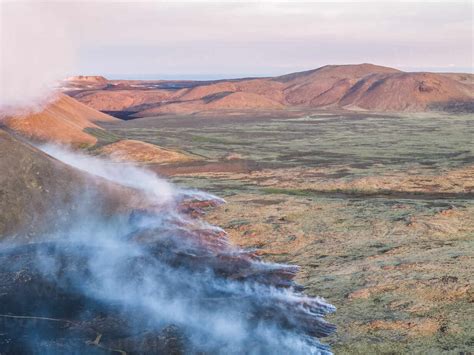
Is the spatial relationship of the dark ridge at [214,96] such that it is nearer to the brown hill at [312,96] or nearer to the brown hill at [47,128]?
the brown hill at [312,96]

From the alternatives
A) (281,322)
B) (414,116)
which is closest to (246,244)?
(281,322)

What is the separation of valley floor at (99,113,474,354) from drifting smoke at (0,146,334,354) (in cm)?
112

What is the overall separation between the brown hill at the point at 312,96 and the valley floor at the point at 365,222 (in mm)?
56026

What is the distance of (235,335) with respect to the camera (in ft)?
46.3

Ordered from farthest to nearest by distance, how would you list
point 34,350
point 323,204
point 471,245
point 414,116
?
point 414,116 < point 323,204 < point 471,245 < point 34,350

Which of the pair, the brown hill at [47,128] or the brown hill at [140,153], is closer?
the brown hill at [47,128]

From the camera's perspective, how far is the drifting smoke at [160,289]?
550 inches

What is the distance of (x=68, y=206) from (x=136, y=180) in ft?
34.9

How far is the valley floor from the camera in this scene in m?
14.7

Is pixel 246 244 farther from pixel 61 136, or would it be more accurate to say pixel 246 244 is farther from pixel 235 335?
pixel 61 136

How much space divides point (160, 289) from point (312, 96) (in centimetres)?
11709

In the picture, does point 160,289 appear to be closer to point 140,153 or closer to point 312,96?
point 140,153

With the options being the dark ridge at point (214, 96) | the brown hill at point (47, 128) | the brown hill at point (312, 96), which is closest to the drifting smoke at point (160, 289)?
the brown hill at point (47, 128)

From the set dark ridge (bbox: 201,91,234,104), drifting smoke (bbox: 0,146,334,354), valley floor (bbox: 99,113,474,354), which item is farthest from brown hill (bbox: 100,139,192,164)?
dark ridge (bbox: 201,91,234,104)
